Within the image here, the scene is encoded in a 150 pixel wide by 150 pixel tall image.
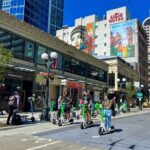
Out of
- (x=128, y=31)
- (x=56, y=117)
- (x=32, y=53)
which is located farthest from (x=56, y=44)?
(x=128, y=31)

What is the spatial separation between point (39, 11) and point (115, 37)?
35147 mm

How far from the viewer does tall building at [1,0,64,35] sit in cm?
9836

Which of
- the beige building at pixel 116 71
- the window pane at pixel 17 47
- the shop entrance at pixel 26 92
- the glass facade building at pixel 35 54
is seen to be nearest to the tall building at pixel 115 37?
the beige building at pixel 116 71

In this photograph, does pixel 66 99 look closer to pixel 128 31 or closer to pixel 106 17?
pixel 128 31

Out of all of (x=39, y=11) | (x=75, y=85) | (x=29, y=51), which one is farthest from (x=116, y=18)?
(x=29, y=51)

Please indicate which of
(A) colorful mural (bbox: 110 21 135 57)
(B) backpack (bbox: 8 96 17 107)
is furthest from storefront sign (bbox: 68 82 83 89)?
(A) colorful mural (bbox: 110 21 135 57)

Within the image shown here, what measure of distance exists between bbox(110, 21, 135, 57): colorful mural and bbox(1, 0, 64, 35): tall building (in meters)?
31.3

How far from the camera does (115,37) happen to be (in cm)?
8725

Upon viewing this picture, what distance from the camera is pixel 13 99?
15258mm

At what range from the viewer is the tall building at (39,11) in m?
98.4

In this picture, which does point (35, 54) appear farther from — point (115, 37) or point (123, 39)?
point (115, 37)

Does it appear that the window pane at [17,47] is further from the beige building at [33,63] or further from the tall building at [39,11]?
the tall building at [39,11]

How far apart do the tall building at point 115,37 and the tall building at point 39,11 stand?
14.7 m

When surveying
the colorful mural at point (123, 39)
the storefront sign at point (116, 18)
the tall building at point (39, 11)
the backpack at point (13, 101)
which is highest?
the tall building at point (39, 11)
